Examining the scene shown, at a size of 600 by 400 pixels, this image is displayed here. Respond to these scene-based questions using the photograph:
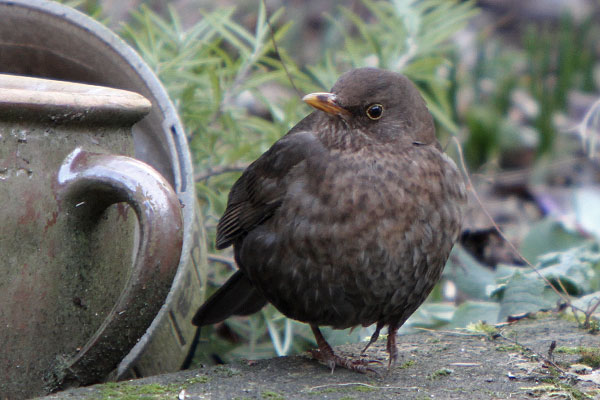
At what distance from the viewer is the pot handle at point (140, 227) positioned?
185cm

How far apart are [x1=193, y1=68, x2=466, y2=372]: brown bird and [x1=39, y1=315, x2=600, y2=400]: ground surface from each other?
15cm

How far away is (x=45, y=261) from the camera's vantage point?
190 centimetres

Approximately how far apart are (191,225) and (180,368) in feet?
1.74

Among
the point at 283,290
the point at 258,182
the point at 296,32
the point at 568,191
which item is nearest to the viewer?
the point at 283,290

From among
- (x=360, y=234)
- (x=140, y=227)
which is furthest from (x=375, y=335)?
(x=140, y=227)

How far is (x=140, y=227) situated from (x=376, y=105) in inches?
38.9

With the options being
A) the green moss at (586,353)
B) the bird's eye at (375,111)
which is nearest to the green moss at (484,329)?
the green moss at (586,353)

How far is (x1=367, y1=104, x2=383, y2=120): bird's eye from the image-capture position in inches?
101

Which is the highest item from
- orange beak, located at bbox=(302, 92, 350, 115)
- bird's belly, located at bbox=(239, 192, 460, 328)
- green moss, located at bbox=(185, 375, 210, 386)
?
orange beak, located at bbox=(302, 92, 350, 115)

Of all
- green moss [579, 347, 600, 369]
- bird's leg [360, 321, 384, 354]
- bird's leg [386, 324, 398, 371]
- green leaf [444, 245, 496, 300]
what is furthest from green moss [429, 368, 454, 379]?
green leaf [444, 245, 496, 300]

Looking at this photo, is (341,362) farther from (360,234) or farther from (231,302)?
(231,302)

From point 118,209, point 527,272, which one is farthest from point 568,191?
point 118,209

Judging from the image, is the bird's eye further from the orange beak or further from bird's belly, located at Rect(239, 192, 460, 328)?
bird's belly, located at Rect(239, 192, 460, 328)

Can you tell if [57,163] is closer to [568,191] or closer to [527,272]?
[527,272]
